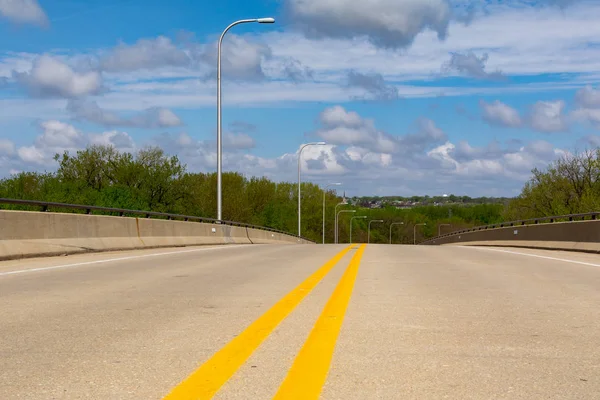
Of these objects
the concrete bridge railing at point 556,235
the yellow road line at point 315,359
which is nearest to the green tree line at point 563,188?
the concrete bridge railing at point 556,235

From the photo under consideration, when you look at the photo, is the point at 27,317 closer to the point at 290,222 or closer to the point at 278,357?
the point at 278,357

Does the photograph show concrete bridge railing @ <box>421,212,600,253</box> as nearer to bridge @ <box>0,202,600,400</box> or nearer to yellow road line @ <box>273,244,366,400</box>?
bridge @ <box>0,202,600,400</box>

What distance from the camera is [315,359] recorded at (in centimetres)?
543

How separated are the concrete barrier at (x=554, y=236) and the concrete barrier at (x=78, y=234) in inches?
494

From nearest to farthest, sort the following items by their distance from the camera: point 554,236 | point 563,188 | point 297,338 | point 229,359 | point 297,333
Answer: point 229,359 → point 297,338 → point 297,333 → point 554,236 → point 563,188

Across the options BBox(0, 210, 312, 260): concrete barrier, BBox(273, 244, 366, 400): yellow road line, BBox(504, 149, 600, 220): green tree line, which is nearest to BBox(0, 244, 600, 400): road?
BBox(273, 244, 366, 400): yellow road line

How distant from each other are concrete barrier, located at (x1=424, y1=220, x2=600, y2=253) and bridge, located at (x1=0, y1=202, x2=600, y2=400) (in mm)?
8617

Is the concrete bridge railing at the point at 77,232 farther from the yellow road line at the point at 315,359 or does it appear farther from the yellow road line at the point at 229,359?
the yellow road line at the point at 315,359

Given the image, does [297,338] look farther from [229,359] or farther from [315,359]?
[229,359]

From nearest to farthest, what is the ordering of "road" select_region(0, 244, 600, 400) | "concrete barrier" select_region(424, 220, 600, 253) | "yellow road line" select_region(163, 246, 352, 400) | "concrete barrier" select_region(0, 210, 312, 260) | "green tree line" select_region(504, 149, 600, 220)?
"yellow road line" select_region(163, 246, 352, 400), "road" select_region(0, 244, 600, 400), "concrete barrier" select_region(0, 210, 312, 260), "concrete barrier" select_region(424, 220, 600, 253), "green tree line" select_region(504, 149, 600, 220)

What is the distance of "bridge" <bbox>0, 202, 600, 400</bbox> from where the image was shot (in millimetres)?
4691

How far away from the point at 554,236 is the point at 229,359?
873 inches

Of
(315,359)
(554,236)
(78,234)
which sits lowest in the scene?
(315,359)

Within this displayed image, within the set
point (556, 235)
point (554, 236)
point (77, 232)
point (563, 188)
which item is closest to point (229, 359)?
point (77, 232)
